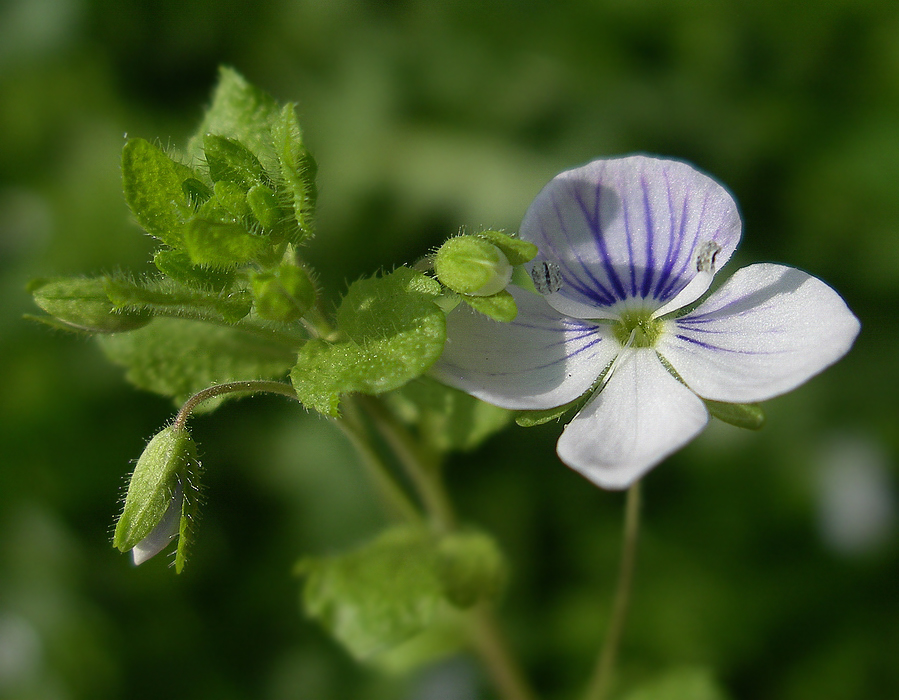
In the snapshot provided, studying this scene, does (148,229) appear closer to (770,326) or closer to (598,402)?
(598,402)

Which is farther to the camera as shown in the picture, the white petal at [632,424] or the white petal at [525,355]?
the white petal at [525,355]

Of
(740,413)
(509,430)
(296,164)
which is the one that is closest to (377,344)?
(296,164)

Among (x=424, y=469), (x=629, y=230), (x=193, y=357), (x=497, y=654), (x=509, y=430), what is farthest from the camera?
(x=509, y=430)

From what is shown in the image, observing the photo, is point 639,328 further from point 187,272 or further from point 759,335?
point 187,272

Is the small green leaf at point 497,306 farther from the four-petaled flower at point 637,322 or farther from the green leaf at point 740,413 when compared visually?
the green leaf at point 740,413

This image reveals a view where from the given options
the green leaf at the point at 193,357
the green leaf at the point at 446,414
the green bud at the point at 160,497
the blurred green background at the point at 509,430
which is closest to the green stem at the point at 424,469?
the green leaf at the point at 446,414

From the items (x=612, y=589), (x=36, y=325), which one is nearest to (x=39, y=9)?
(x=36, y=325)

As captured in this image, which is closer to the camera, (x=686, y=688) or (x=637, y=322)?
(x=637, y=322)
